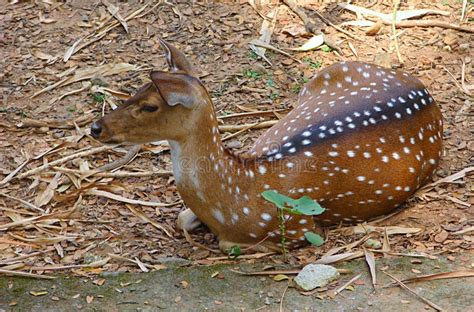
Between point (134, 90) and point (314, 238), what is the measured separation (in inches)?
101

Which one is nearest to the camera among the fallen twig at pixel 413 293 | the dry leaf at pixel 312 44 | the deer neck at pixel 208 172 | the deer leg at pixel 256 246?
the fallen twig at pixel 413 293

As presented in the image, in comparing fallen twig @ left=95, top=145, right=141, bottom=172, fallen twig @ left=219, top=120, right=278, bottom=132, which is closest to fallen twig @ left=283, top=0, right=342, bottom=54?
fallen twig @ left=219, top=120, right=278, bottom=132

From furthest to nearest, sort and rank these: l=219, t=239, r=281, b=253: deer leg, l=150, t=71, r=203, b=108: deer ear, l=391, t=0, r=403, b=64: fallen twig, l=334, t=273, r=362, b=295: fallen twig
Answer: l=391, t=0, r=403, b=64: fallen twig, l=219, t=239, r=281, b=253: deer leg, l=150, t=71, r=203, b=108: deer ear, l=334, t=273, r=362, b=295: fallen twig

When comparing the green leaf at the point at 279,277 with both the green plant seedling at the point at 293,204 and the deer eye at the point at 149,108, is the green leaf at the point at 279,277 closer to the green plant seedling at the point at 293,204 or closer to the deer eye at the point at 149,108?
the green plant seedling at the point at 293,204

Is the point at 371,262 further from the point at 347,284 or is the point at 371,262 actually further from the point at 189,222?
the point at 189,222

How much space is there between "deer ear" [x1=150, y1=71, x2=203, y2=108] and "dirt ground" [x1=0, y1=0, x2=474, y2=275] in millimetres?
984

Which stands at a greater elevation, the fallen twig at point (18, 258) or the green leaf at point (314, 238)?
the green leaf at point (314, 238)

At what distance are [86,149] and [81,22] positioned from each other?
174 cm

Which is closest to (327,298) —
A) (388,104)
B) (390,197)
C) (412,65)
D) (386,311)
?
(386,311)

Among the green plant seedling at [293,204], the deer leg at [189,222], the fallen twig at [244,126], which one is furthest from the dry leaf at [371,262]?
the fallen twig at [244,126]

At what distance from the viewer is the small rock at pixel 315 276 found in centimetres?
494

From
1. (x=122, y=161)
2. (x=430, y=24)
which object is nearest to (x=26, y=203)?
(x=122, y=161)

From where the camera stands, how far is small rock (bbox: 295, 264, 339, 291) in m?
4.94

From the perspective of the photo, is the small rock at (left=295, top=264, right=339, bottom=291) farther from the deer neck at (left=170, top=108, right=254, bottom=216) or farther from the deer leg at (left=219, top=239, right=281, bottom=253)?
the deer neck at (left=170, top=108, right=254, bottom=216)
